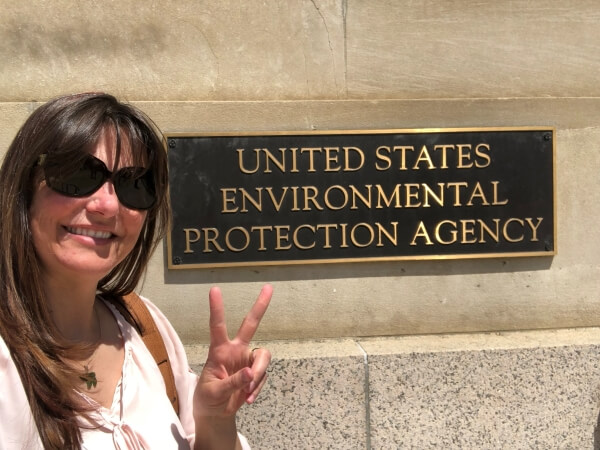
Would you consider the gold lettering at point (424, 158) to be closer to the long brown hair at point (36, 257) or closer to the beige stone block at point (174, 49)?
the beige stone block at point (174, 49)

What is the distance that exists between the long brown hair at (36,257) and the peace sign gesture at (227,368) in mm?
401

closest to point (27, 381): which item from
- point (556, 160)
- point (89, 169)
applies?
point (89, 169)

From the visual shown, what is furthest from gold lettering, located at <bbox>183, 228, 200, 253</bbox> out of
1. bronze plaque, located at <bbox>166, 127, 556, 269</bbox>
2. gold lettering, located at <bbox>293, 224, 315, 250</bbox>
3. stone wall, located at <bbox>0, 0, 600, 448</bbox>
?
gold lettering, located at <bbox>293, 224, 315, 250</bbox>

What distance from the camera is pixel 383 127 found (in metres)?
3.47

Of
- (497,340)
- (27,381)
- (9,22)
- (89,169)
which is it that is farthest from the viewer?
(497,340)

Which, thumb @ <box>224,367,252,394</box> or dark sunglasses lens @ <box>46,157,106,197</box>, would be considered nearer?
dark sunglasses lens @ <box>46,157,106,197</box>

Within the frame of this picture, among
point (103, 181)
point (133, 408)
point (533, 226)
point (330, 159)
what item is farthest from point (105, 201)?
point (533, 226)

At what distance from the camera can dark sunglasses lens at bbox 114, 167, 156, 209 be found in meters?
1.65

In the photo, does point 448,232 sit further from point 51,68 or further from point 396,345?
point 51,68

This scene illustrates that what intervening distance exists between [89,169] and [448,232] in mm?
2373

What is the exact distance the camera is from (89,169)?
5.22ft

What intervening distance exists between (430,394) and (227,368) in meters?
1.86

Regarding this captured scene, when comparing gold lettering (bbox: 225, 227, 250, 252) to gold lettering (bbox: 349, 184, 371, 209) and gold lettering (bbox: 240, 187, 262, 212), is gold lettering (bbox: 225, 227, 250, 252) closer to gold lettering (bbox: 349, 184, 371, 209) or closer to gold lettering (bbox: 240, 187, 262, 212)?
gold lettering (bbox: 240, 187, 262, 212)

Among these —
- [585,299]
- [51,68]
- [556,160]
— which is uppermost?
[51,68]
